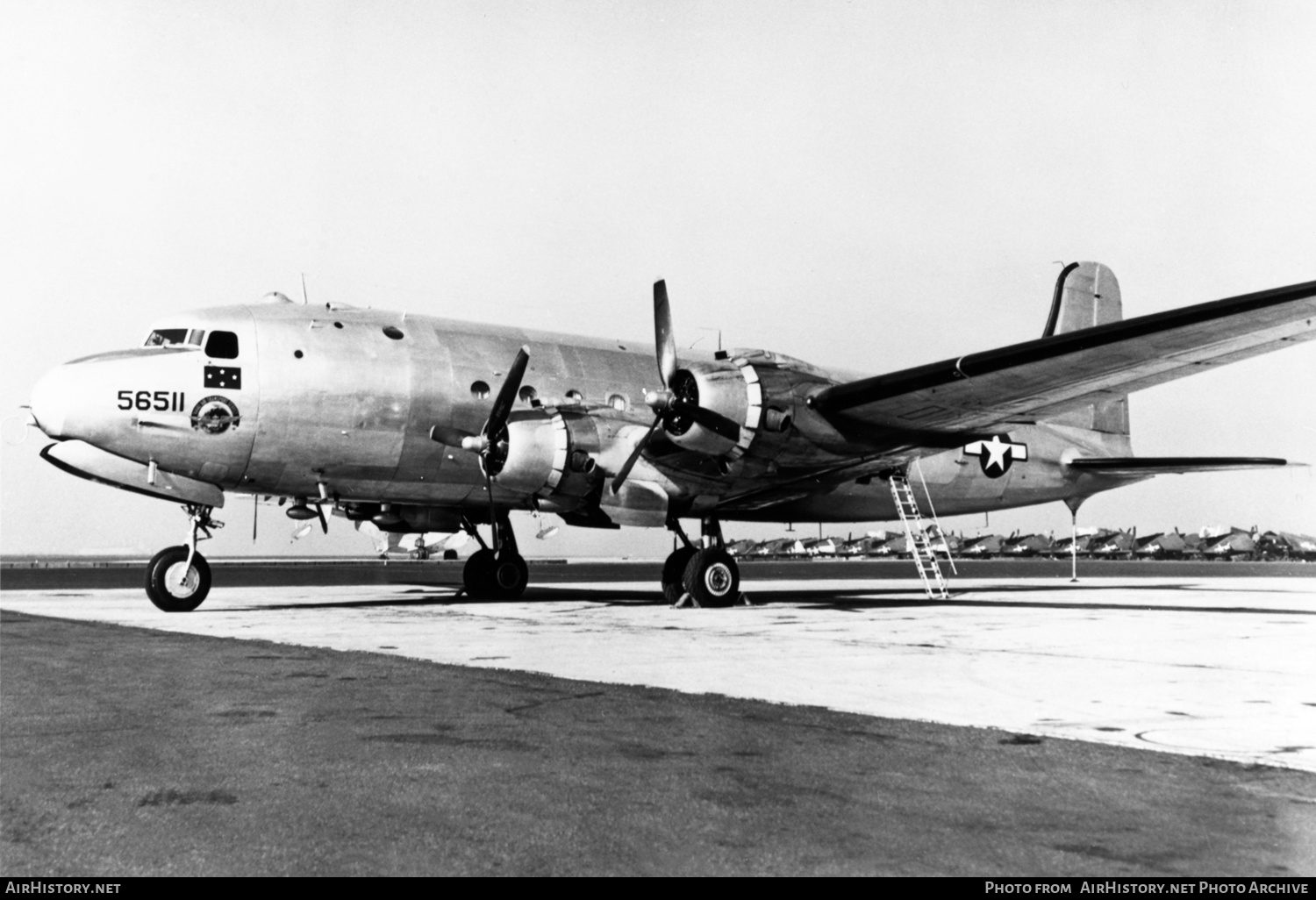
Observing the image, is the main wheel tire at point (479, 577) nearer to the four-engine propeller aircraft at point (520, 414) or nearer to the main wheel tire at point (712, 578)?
the four-engine propeller aircraft at point (520, 414)

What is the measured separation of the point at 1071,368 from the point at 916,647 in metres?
5.40

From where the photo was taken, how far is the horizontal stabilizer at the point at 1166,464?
20.2 m

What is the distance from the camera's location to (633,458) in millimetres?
14633

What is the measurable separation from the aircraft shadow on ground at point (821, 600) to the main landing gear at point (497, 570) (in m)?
0.28

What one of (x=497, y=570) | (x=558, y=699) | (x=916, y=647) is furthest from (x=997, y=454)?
(x=558, y=699)

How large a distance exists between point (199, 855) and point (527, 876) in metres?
0.98

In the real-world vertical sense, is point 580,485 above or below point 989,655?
above

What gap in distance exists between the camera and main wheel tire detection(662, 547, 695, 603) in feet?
51.8

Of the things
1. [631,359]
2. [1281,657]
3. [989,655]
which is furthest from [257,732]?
[631,359]

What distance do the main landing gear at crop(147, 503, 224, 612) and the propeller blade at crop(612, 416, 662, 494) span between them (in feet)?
17.4

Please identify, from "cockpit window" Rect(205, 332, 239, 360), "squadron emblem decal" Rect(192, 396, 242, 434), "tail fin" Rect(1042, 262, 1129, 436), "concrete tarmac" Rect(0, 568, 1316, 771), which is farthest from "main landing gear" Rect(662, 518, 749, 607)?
"tail fin" Rect(1042, 262, 1129, 436)

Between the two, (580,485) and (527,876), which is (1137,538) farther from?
(527,876)

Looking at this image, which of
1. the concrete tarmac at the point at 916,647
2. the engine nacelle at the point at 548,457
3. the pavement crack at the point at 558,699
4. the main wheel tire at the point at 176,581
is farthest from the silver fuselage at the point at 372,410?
the pavement crack at the point at 558,699

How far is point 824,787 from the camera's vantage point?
4137 mm
